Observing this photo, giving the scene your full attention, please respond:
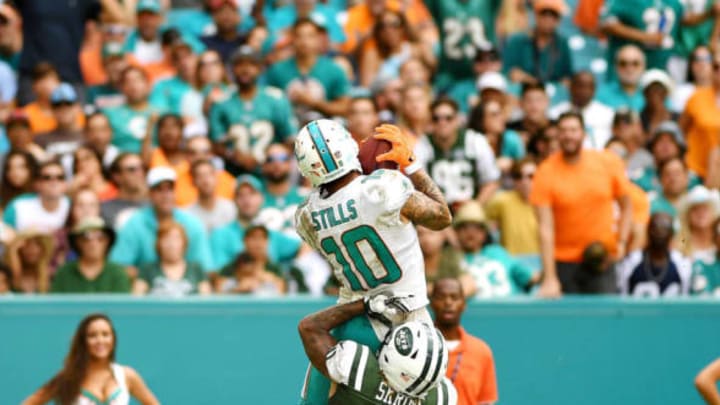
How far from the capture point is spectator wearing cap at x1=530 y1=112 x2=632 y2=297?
12.8 meters

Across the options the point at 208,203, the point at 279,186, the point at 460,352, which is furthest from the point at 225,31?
the point at 460,352

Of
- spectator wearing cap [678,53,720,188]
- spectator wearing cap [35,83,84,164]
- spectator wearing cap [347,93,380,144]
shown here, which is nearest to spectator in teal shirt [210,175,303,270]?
spectator wearing cap [347,93,380,144]

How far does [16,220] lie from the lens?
44.3ft

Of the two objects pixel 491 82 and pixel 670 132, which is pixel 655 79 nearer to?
pixel 670 132

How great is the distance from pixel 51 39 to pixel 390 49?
325cm

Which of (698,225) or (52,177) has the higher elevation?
(52,177)

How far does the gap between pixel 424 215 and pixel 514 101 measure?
7.51 m

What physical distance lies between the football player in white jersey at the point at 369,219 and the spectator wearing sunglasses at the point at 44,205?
4.93 m

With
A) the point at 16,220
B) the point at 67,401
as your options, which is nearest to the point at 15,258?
the point at 16,220

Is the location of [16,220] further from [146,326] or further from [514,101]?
[514,101]

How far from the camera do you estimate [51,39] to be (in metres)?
16.4

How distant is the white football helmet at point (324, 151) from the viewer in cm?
855

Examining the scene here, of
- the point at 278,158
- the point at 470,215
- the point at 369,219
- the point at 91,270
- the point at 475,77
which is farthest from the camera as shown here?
the point at 475,77

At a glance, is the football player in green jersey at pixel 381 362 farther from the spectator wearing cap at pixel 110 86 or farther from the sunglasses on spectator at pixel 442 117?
the spectator wearing cap at pixel 110 86
